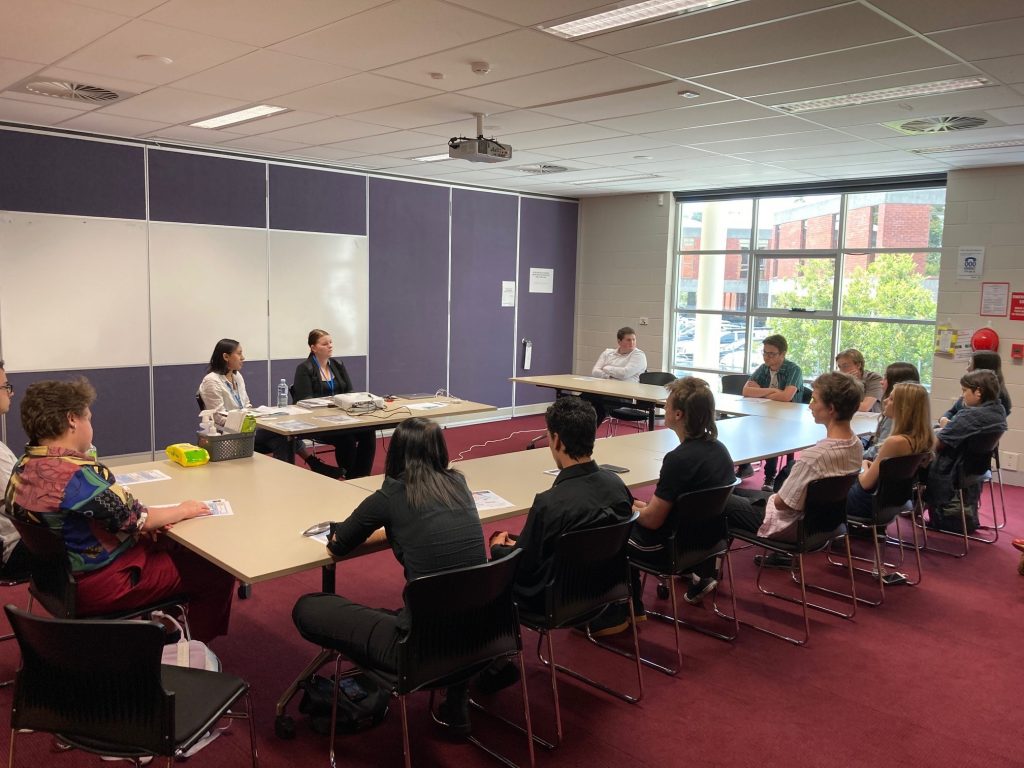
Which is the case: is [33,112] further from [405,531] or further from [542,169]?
[405,531]

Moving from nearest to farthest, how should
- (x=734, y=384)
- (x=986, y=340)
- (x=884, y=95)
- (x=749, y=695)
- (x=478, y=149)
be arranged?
(x=749, y=695), (x=884, y=95), (x=478, y=149), (x=986, y=340), (x=734, y=384)

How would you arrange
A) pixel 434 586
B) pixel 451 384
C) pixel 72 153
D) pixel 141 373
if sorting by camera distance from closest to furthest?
1. pixel 434 586
2. pixel 72 153
3. pixel 141 373
4. pixel 451 384

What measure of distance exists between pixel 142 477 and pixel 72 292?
340cm

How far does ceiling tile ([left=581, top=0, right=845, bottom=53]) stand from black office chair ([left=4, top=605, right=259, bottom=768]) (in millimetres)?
3017

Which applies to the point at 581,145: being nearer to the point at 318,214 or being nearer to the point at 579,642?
the point at 318,214

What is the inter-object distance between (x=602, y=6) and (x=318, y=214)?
5032 mm

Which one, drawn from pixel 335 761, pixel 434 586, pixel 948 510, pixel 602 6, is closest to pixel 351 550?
pixel 434 586

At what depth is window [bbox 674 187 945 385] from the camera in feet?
25.6

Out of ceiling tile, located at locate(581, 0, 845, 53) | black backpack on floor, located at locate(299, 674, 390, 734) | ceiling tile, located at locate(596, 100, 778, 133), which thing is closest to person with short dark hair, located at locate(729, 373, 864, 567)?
ceiling tile, located at locate(581, 0, 845, 53)

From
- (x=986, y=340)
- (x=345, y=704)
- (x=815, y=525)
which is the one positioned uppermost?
(x=986, y=340)

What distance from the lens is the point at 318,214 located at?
7723 mm

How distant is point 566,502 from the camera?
9.27 feet

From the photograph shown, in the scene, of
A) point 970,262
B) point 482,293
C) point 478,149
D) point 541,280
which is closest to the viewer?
point 478,149

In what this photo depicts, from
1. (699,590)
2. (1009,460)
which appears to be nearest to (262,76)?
(699,590)
